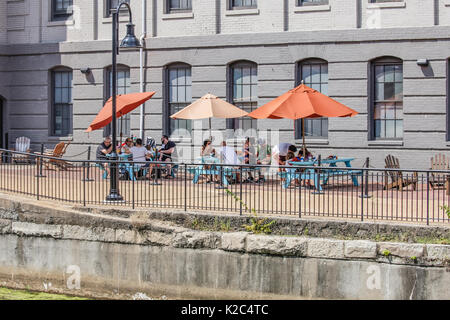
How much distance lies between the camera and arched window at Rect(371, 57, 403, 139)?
21695 mm

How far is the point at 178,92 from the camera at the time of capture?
24.6m

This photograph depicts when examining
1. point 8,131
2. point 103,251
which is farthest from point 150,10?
point 103,251

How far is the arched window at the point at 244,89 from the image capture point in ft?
77.1

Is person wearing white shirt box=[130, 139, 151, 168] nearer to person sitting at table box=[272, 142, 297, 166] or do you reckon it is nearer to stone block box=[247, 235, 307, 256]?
person sitting at table box=[272, 142, 297, 166]

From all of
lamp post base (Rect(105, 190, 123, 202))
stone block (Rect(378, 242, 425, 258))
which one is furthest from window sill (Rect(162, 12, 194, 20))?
stone block (Rect(378, 242, 425, 258))

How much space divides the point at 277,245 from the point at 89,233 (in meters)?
3.57

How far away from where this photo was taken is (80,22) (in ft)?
84.0

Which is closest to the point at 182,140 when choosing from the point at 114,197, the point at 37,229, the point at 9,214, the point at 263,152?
the point at 263,152

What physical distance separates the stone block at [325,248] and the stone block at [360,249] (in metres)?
0.10

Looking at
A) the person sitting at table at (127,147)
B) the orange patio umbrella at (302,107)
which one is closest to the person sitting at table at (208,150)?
the person sitting at table at (127,147)

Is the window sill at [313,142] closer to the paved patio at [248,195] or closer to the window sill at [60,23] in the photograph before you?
the paved patio at [248,195]

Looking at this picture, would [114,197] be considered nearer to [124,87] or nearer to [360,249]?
[360,249]

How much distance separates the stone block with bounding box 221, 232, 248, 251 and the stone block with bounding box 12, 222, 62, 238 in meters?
3.28

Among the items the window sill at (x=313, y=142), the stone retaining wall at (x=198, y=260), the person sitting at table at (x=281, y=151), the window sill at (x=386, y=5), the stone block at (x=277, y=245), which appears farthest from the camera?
the window sill at (x=313, y=142)
